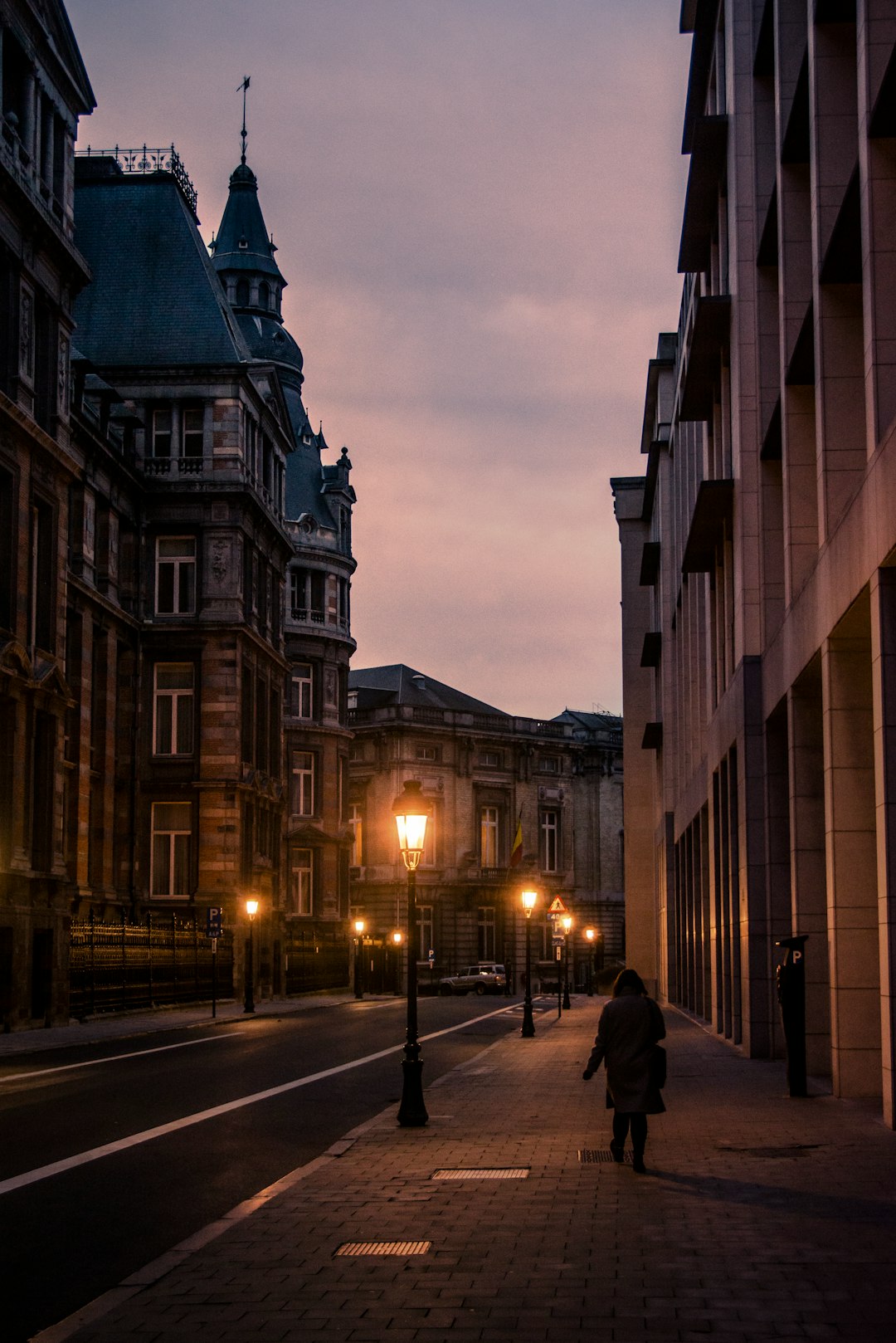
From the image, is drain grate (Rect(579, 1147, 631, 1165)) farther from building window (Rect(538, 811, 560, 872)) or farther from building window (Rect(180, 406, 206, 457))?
building window (Rect(538, 811, 560, 872))

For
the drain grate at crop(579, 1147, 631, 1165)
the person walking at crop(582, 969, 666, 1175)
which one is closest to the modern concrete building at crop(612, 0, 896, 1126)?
the drain grate at crop(579, 1147, 631, 1165)

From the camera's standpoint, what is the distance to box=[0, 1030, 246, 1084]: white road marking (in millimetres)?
24703

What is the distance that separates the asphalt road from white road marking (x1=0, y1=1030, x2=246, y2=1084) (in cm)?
5

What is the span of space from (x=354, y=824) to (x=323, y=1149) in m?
82.3

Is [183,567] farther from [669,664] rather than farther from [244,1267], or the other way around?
[244,1267]

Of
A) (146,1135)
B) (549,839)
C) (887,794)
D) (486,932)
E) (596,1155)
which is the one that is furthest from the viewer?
(549,839)

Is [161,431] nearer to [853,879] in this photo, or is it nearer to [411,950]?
[853,879]

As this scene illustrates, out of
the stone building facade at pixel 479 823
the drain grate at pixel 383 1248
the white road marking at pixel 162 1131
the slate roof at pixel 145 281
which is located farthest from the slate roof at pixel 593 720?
the drain grate at pixel 383 1248

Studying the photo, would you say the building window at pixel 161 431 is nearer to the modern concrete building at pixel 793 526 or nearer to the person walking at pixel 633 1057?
the modern concrete building at pixel 793 526

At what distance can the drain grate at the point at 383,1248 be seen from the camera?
9.56 meters

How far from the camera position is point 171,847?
5803cm

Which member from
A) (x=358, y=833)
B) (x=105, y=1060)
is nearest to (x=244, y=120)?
(x=358, y=833)

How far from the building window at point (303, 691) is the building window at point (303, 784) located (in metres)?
1.93

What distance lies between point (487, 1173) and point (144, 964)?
122ft
